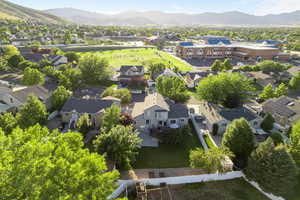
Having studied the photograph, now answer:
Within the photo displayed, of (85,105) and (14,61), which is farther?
(14,61)

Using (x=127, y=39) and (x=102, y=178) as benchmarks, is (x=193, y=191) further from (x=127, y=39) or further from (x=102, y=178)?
(x=127, y=39)

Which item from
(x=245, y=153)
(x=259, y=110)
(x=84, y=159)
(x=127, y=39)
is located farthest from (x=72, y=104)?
(x=127, y=39)

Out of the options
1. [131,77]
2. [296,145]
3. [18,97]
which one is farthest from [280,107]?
[18,97]

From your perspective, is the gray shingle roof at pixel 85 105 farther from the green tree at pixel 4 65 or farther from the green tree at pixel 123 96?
the green tree at pixel 4 65

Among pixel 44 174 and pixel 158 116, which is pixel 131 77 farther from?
pixel 44 174

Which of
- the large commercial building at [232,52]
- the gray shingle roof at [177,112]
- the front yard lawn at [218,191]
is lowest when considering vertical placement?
the front yard lawn at [218,191]

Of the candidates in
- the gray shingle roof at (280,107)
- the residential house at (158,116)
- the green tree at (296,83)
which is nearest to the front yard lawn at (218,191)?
the residential house at (158,116)
